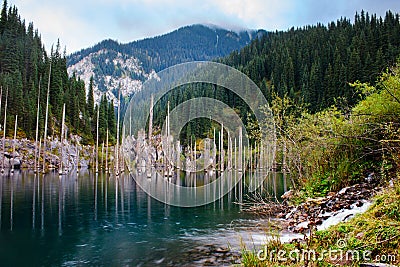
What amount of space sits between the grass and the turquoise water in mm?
3869

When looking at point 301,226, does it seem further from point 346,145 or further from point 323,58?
point 323,58

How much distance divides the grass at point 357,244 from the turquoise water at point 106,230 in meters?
3.87

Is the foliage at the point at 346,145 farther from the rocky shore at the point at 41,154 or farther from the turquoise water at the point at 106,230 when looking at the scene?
the rocky shore at the point at 41,154

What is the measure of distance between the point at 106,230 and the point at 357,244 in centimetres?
1156

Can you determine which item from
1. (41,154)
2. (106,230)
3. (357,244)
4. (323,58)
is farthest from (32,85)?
(357,244)

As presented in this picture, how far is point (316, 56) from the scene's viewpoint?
10638cm

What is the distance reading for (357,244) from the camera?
7242 mm

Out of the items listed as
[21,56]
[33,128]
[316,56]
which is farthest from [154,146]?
[316,56]

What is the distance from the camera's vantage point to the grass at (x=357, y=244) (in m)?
6.63

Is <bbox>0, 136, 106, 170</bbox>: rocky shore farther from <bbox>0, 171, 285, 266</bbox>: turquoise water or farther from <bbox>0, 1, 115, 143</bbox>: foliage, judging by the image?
<bbox>0, 171, 285, 266</bbox>: turquoise water

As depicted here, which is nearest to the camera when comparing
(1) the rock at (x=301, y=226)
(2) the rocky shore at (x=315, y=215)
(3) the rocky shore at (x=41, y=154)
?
(2) the rocky shore at (x=315, y=215)

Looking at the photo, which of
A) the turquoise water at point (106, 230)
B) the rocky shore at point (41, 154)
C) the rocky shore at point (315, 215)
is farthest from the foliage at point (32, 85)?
the rocky shore at point (315, 215)

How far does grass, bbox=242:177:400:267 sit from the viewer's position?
6.63 m

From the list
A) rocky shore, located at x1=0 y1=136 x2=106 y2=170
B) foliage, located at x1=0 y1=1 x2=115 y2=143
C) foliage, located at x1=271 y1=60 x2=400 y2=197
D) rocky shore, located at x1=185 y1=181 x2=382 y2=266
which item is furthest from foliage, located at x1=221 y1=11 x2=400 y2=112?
rocky shore, located at x1=185 y1=181 x2=382 y2=266
